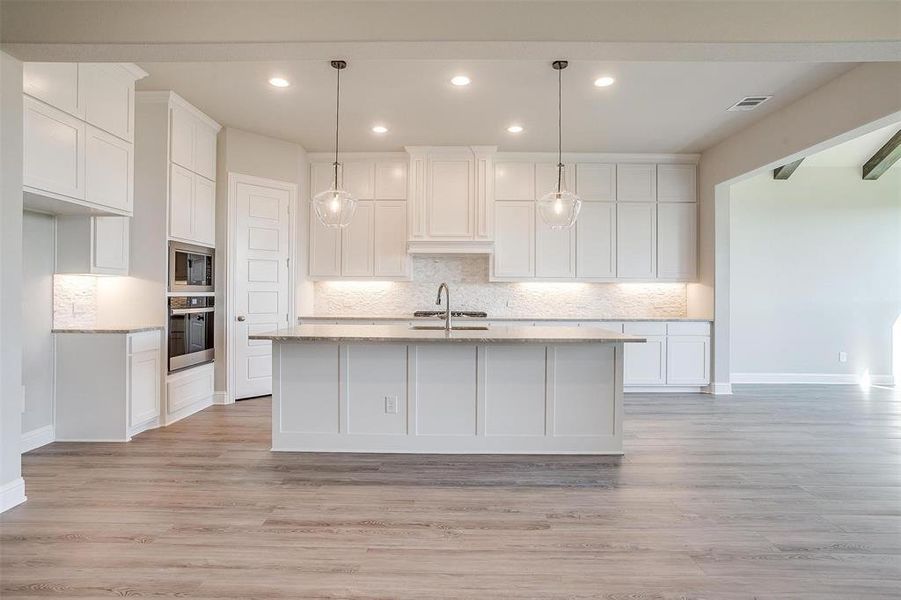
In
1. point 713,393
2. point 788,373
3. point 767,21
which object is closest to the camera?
point 767,21

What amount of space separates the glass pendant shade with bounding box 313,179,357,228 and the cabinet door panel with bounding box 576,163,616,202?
137 inches

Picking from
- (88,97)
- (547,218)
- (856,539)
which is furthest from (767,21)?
(88,97)

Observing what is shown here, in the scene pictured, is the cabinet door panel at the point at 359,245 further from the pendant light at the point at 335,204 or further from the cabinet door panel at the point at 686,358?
the cabinet door panel at the point at 686,358

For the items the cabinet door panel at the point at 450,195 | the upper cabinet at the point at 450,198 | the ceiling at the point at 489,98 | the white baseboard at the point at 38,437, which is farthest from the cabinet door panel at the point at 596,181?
the white baseboard at the point at 38,437

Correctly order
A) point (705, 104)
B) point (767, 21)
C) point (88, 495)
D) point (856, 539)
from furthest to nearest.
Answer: point (705, 104) → point (88, 495) → point (767, 21) → point (856, 539)

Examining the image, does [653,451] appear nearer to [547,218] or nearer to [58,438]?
[547,218]

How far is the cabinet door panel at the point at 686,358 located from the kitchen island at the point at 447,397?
2740 mm

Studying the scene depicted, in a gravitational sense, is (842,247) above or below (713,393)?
above

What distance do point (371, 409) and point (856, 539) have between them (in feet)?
9.38

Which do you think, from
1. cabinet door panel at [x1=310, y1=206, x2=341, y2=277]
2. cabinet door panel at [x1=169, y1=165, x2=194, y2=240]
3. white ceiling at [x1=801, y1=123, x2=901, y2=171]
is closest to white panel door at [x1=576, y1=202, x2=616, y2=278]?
white ceiling at [x1=801, y1=123, x2=901, y2=171]

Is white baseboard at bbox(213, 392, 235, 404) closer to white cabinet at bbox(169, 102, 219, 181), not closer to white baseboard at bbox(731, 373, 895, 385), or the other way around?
white cabinet at bbox(169, 102, 219, 181)

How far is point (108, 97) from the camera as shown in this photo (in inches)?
145

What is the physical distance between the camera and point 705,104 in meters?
4.54

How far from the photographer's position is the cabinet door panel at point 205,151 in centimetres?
481
